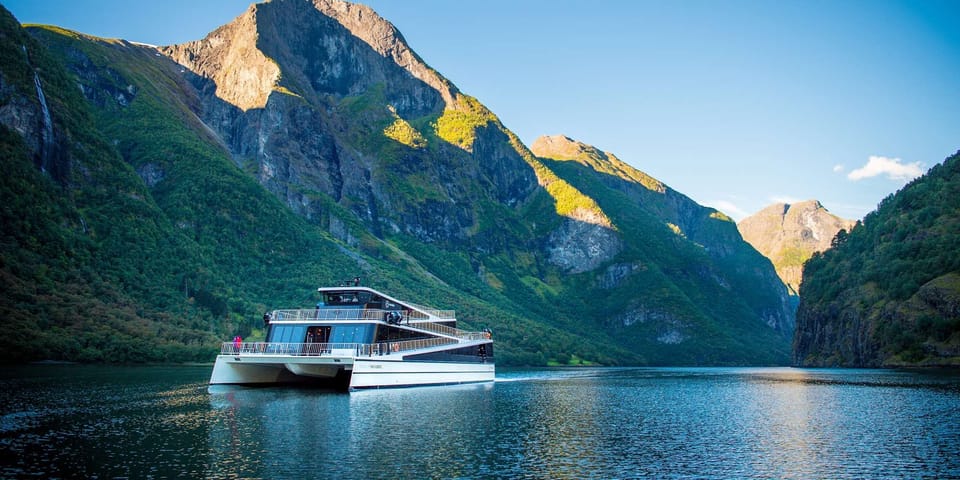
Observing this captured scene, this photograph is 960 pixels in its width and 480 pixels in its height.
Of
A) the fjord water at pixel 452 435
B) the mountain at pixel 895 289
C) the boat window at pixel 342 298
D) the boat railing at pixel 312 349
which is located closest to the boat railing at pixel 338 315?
the boat window at pixel 342 298

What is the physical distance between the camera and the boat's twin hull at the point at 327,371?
5747cm

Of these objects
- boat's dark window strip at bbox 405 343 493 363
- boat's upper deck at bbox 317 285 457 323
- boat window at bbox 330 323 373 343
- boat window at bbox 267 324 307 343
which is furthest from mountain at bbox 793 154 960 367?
boat window at bbox 267 324 307 343

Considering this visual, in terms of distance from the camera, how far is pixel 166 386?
6278cm

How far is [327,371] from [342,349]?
4.81 m

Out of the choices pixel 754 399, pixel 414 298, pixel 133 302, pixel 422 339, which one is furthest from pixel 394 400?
pixel 414 298

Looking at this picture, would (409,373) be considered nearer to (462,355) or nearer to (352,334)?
(352,334)

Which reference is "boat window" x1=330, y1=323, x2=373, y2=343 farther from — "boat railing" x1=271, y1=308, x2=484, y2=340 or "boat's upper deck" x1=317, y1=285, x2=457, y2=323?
"boat's upper deck" x1=317, y1=285, x2=457, y2=323

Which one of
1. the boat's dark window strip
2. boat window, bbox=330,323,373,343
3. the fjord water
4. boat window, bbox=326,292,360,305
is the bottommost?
the fjord water

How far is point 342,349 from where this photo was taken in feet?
196

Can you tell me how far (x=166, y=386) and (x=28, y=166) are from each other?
352ft

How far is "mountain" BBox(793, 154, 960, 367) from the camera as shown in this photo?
11738 cm

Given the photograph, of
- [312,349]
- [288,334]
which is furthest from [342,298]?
[312,349]

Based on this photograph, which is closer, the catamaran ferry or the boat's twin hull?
the boat's twin hull

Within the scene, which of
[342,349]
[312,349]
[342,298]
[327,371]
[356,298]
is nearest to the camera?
[342,349]
